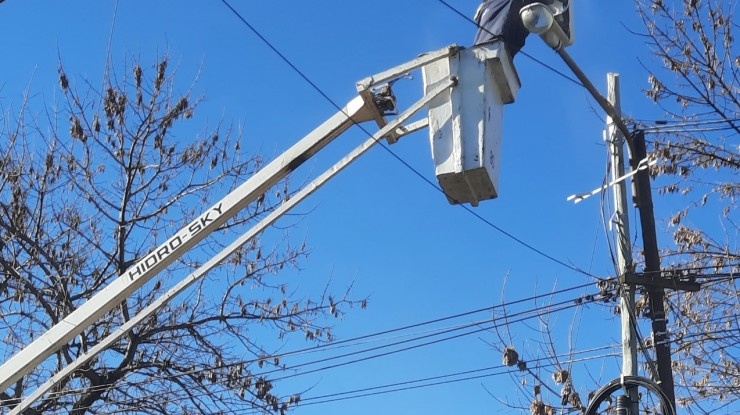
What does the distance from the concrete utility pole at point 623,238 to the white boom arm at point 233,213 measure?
9.72 feet

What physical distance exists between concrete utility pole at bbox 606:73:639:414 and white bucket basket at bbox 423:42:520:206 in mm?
2489

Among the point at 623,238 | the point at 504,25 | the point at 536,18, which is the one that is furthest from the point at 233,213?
the point at 623,238

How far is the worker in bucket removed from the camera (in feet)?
23.7

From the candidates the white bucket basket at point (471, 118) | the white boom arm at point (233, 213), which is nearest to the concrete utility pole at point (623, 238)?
the white bucket basket at point (471, 118)

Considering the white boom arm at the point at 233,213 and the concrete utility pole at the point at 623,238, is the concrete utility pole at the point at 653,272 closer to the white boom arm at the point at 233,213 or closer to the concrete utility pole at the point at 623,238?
the concrete utility pole at the point at 623,238

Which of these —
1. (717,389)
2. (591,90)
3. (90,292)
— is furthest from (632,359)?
(90,292)

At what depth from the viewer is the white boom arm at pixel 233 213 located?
289 inches

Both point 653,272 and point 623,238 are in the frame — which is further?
point 623,238

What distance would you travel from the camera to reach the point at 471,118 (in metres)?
6.94

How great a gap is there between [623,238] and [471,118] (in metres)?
3.32

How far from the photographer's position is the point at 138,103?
14.5 m

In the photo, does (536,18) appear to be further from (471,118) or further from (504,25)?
(471,118)

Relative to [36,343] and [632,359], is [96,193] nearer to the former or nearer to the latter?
[36,343]

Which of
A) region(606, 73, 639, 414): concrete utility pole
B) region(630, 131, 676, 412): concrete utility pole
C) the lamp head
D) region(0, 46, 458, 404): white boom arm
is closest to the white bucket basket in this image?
region(0, 46, 458, 404): white boom arm
